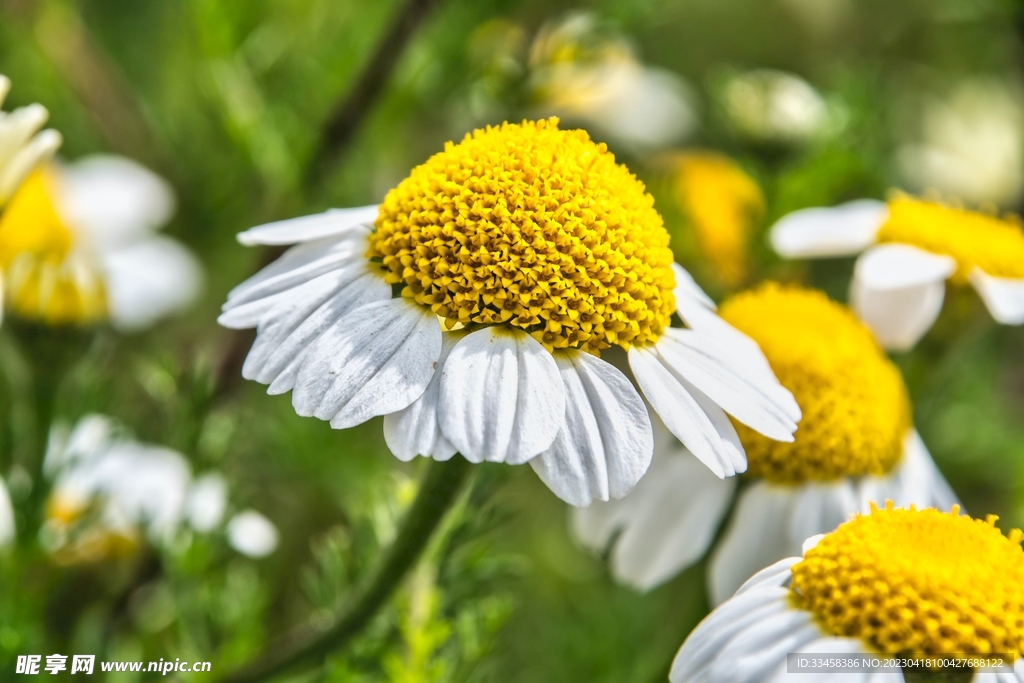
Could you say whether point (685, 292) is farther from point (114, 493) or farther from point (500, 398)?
point (114, 493)

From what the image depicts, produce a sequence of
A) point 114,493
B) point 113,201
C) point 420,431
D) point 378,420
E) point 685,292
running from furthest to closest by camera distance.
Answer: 1. point 113,201
2. point 378,420
3. point 114,493
4. point 685,292
5. point 420,431

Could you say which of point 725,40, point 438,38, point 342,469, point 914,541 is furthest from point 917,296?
point 725,40

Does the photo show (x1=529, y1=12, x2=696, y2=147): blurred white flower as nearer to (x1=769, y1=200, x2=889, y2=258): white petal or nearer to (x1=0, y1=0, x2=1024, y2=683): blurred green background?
(x1=0, y1=0, x2=1024, y2=683): blurred green background

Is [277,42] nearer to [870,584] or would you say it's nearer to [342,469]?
[342,469]

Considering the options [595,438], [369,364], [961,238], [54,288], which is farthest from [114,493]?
[961,238]

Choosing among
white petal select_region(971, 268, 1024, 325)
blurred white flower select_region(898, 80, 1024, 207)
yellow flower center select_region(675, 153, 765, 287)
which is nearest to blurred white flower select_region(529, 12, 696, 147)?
yellow flower center select_region(675, 153, 765, 287)

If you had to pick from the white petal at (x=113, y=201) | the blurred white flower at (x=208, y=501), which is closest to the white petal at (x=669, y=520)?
the blurred white flower at (x=208, y=501)

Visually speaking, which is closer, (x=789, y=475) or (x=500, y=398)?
(x=500, y=398)
